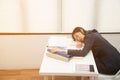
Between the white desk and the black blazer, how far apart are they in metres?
0.12

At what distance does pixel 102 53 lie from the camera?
7.25 feet

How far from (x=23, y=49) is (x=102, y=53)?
145 cm

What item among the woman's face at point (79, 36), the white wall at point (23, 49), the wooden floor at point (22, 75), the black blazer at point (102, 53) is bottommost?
the wooden floor at point (22, 75)

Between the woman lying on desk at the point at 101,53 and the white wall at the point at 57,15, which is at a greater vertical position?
the white wall at the point at 57,15

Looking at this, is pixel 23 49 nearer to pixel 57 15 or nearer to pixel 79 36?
pixel 57 15

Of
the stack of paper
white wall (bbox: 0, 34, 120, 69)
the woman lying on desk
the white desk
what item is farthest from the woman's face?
white wall (bbox: 0, 34, 120, 69)

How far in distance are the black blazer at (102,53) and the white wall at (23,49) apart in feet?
3.10

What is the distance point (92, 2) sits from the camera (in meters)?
2.94

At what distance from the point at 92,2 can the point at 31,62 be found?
141 centimetres

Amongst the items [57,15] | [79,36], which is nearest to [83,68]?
[79,36]

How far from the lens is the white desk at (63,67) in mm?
1746

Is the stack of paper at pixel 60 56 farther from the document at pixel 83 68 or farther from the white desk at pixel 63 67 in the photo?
the document at pixel 83 68

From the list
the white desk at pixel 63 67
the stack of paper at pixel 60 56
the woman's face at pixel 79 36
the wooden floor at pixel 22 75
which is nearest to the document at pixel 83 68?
the white desk at pixel 63 67

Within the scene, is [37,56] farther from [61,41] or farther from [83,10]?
[83,10]
